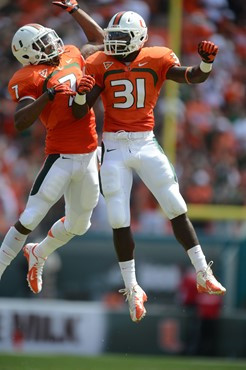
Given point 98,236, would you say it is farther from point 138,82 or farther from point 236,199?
point 138,82

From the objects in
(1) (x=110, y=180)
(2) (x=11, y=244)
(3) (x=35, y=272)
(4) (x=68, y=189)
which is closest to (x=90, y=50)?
(4) (x=68, y=189)

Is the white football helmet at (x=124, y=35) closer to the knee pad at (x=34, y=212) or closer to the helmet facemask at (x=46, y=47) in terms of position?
the helmet facemask at (x=46, y=47)

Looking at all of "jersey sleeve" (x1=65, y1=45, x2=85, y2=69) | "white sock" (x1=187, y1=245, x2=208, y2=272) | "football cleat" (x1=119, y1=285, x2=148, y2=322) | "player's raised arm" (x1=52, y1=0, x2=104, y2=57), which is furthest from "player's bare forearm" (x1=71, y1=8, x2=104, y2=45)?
"football cleat" (x1=119, y1=285, x2=148, y2=322)

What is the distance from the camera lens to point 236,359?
477 inches

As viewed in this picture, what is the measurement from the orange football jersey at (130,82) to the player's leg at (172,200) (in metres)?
0.28

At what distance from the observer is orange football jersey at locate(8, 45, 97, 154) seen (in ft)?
26.6

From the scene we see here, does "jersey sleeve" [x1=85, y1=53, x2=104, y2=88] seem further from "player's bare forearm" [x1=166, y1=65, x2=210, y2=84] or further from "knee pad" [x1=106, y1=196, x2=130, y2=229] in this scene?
"knee pad" [x1=106, y1=196, x2=130, y2=229]

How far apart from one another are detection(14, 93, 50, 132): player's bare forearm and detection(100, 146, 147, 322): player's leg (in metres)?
0.63

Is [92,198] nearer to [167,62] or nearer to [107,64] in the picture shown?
[107,64]

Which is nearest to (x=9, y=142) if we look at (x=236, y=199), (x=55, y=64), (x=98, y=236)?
(x=98, y=236)

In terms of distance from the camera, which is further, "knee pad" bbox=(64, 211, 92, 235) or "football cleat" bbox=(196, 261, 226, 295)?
"knee pad" bbox=(64, 211, 92, 235)

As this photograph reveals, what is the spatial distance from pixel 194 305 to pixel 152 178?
449 centimetres

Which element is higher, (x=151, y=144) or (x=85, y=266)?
(x=151, y=144)

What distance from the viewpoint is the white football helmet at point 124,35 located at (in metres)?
7.90
